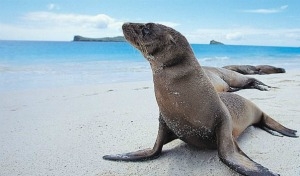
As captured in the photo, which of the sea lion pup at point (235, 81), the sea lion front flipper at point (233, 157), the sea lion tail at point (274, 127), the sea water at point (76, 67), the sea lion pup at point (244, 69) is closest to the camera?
the sea lion front flipper at point (233, 157)

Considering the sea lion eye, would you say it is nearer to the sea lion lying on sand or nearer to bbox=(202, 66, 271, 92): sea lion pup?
bbox=(202, 66, 271, 92): sea lion pup

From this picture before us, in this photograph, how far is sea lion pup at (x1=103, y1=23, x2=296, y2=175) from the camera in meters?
2.69

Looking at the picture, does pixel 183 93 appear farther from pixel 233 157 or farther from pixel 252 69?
pixel 252 69

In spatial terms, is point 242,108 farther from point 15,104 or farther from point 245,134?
point 15,104

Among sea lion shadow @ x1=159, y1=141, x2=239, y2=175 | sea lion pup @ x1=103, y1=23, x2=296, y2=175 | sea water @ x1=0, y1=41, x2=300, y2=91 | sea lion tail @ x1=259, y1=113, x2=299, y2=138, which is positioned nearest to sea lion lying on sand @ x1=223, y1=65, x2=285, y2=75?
sea water @ x1=0, y1=41, x2=300, y2=91

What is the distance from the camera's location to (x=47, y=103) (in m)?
6.05

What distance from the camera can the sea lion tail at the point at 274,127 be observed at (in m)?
3.62

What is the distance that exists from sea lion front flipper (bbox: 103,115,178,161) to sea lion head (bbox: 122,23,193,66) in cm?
53

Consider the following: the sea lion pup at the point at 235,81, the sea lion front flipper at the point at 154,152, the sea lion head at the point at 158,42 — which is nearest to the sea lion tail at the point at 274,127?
the sea lion front flipper at the point at 154,152

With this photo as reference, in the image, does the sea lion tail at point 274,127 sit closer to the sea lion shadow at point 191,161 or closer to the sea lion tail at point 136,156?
the sea lion shadow at point 191,161

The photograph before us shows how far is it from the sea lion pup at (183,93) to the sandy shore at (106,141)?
0.63 ft

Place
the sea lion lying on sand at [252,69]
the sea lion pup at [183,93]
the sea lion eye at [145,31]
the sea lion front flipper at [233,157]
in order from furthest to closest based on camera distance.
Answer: the sea lion lying on sand at [252,69] < the sea lion eye at [145,31] < the sea lion pup at [183,93] < the sea lion front flipper at [233,157]

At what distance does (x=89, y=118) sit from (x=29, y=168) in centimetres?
172

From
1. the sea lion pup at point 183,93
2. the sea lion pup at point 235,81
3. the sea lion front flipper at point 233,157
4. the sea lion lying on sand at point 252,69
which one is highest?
the sea lion pup at point 183,93
